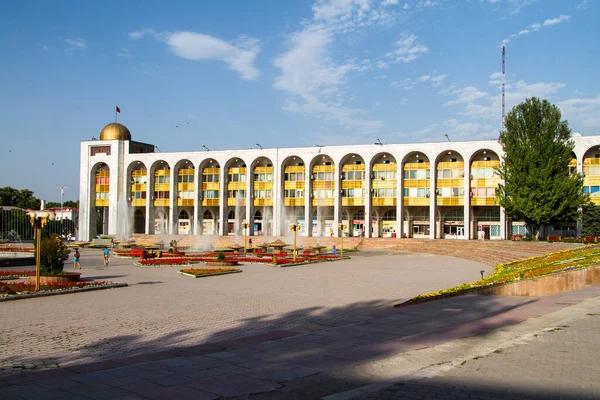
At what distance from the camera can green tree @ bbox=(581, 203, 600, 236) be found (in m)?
45.2

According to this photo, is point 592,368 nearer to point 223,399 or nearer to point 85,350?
point 223,399

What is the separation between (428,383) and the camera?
6008 millimetres

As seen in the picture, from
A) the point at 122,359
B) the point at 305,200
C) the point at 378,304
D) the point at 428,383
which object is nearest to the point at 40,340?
the point at 122,359

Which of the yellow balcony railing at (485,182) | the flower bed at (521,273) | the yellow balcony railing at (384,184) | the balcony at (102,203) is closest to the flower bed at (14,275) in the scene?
the flower bed at (521,273)

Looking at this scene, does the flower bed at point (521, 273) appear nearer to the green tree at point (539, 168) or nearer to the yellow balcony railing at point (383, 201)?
the green tree at point (539, 168)

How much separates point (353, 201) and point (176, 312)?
46.7 meters

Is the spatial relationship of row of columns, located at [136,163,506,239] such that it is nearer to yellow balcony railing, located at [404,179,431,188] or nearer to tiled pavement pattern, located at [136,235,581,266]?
yellow balcony railing, located at [404,179,431,188]

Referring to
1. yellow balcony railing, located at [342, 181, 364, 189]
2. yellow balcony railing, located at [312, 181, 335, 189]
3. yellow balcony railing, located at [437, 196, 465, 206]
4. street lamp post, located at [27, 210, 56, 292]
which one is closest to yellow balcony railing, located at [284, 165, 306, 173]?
yellow balcony railing, located at [312, 181, 335, 189]

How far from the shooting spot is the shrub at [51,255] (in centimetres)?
1827

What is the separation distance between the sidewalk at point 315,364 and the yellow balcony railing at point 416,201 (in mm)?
45807

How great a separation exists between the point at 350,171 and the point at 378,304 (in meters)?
45.2

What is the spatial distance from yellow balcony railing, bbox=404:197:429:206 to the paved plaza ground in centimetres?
4132

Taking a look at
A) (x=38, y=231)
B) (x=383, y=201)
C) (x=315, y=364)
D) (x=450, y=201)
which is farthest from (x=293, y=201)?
(x=315, y=364)

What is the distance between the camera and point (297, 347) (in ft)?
27.2
